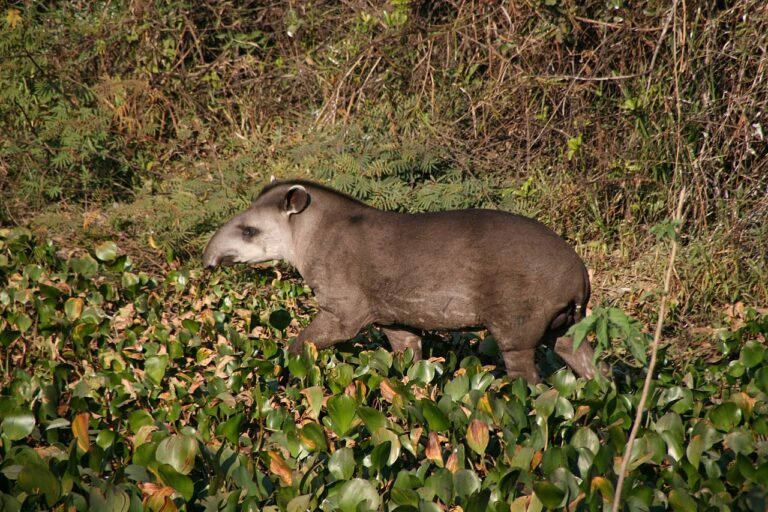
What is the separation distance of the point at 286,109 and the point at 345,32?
123 cm

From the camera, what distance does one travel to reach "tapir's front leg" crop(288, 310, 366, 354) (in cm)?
624

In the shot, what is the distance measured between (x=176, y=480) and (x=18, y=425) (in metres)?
1.15

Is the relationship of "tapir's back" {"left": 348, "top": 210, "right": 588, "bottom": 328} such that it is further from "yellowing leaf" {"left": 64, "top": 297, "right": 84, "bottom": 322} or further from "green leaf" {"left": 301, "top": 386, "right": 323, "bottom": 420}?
"yellowing leaf" {"left": 64, "top": 297, "right": 84, "bottom": 322}

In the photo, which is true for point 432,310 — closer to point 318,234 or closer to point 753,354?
point 318,234

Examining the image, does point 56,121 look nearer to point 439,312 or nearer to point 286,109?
point 286,109

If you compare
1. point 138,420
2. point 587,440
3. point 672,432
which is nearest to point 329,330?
point 138,420

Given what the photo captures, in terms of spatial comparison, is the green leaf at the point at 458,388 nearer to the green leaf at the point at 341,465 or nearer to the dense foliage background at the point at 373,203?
the dense foliage background at the point at 373,203

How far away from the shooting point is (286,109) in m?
11.2

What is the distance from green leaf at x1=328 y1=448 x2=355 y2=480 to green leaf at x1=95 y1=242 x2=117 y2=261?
4057 millimetres

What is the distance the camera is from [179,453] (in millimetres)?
4352

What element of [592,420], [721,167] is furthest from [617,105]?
[592,420]

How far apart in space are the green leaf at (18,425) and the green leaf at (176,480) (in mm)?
1033

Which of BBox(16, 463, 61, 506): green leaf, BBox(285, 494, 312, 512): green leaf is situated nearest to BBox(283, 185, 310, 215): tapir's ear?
BBox(285, 494, 312, 512): green leaf

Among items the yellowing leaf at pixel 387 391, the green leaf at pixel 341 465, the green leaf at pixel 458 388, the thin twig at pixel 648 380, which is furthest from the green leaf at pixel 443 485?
the green leaf at pixel 458 388
